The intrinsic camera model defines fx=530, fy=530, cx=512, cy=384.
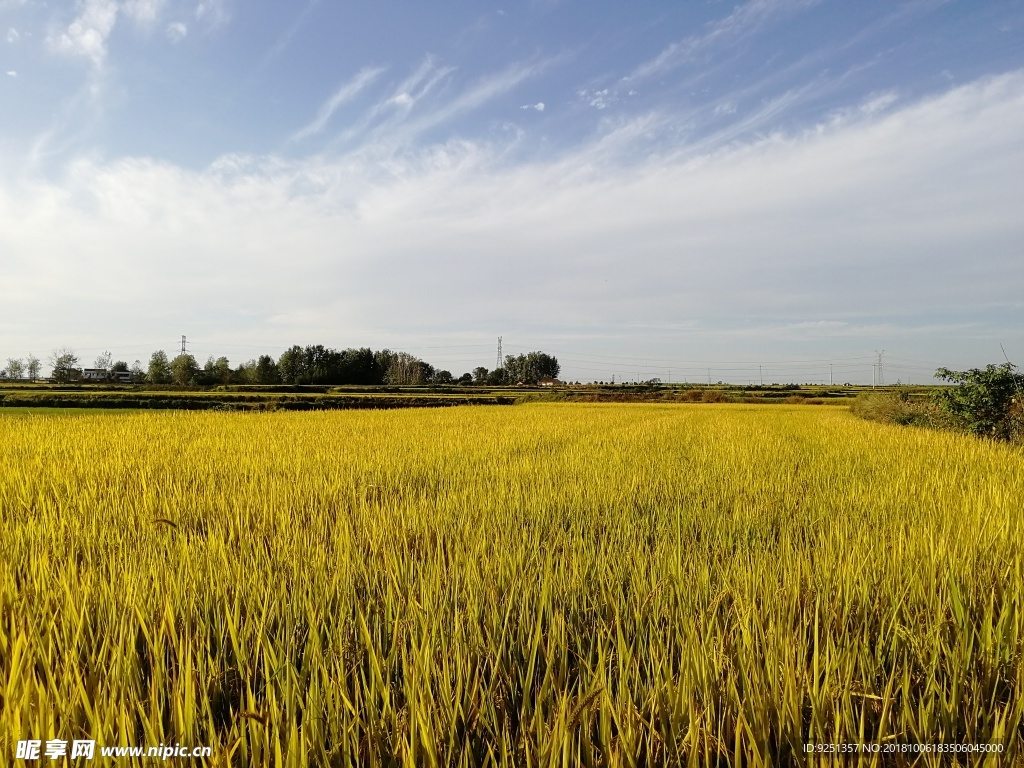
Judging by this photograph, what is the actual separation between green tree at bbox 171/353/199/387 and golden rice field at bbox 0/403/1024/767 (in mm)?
86147

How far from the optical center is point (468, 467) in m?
5.27

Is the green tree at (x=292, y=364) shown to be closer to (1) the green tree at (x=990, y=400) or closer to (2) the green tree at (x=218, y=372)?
(2) the green tree at (x=218, y=372)

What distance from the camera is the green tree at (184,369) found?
7938cm

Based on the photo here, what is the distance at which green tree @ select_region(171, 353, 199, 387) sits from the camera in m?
79.4

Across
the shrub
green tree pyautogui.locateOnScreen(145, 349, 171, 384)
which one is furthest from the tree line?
the shrub

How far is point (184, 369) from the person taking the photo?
81562 millimetres

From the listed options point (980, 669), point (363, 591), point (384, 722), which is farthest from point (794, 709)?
point (363, 591)

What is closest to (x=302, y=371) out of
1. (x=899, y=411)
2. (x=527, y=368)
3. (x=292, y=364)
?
(x=292, y=364)

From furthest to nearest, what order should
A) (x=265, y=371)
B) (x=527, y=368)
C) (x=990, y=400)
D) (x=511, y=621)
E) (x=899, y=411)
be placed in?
(x=527, y=368) < (x=265, y=371) < (x=899, y=411) < (x=990, y=400) < (x=511, y=621)

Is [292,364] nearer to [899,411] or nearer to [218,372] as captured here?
[218,372]

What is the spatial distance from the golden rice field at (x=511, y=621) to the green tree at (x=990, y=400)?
9.48 metres

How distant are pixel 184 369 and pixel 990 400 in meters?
92.8

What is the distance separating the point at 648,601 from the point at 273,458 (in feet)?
16.0

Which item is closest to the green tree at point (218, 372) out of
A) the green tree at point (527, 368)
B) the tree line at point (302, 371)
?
the tree line at point (302, 371)
